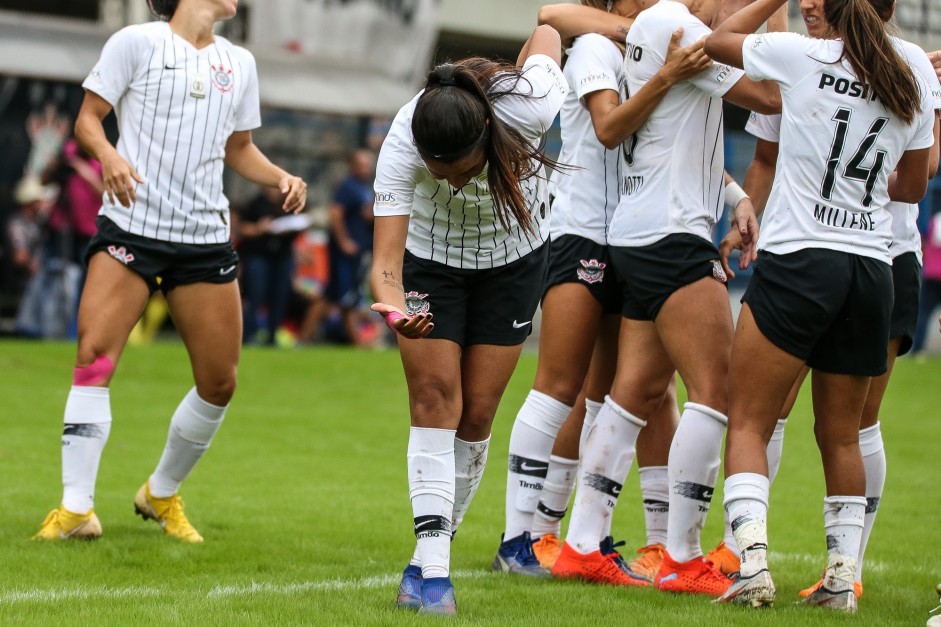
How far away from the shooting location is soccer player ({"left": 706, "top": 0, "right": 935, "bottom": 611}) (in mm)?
4480

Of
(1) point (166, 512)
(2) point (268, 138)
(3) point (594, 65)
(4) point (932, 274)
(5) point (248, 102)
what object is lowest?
(4) point (932, 274)

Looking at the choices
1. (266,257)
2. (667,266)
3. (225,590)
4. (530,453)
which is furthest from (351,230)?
(225,590)

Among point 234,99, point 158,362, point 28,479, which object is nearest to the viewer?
point 234,99

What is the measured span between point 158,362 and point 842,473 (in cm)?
968

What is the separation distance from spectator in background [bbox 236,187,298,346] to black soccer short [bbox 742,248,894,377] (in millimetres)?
11484

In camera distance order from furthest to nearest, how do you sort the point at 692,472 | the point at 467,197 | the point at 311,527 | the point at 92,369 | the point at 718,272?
the point at 311,527
the point at 92,369
the point at 718,272
the point at 692,472
the point at 467,197

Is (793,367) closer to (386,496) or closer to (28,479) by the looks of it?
(386,496)

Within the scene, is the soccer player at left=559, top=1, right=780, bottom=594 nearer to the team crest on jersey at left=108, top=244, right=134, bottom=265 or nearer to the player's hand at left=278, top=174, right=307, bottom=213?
the player's hand at left=278, top=174, right=307, bottom=213

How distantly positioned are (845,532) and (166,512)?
2993mm

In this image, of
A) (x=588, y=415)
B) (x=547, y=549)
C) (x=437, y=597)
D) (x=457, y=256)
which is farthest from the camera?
(x=588, y=415)

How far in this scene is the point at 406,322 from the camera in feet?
13.9

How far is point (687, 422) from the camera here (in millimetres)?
4945

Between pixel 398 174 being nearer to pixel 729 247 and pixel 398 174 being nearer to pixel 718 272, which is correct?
pixel 718 272

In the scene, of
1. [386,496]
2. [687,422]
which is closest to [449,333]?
[687,422]
